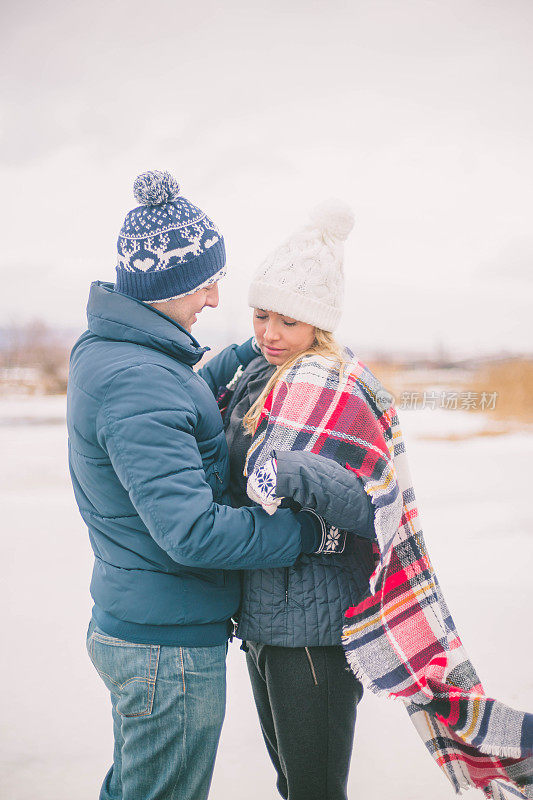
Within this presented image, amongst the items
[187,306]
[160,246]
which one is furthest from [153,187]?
[187,306]

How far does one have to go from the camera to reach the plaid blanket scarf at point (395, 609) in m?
1.12

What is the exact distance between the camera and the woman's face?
1271mm

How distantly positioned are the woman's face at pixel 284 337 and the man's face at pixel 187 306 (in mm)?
149

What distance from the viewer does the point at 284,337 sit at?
1.27 meters

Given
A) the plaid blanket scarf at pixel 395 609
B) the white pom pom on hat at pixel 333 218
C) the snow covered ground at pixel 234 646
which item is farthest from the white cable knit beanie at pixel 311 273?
the snow covered ground at pixel 234 646

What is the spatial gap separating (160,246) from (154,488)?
1.35 ft

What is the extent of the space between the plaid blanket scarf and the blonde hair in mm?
22

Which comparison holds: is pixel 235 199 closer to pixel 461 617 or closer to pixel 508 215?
pixel 508 215

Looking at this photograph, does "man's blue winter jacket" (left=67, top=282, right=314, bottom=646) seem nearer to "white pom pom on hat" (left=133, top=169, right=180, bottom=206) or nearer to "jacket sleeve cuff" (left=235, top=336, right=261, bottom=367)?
"white pom pom on hat" (left=133, top=169, right=180, bottom=206)

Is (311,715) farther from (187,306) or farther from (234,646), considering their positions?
(234,646)

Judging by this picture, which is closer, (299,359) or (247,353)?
(299,359)

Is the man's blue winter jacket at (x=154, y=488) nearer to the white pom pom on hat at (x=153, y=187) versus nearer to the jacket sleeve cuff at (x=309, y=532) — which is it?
the jacket sleeve cuff at (x=309, y=532)

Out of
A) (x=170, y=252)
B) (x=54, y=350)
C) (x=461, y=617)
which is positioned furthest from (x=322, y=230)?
(x=54, y=350)

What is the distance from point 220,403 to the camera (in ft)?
4.57
